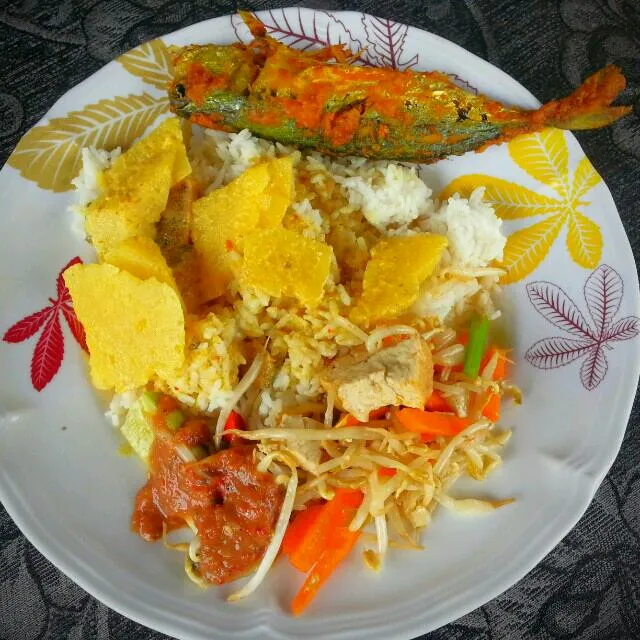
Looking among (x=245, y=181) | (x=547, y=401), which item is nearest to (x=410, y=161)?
(x=245, y=181)

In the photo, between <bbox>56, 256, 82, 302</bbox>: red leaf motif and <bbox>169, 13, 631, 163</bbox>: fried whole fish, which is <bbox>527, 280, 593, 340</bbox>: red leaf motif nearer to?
<bbox>169, 13, 631, 163</bbox>: fried whole fish

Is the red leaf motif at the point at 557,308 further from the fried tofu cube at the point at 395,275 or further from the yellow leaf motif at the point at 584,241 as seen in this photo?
the fried tofu cube at the point at 395,275

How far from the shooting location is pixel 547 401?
7.75 feet

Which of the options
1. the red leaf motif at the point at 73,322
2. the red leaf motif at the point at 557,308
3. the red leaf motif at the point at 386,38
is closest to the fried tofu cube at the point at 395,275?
the red leaf motif at the point at 557,308

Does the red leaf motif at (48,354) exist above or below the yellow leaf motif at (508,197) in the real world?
above

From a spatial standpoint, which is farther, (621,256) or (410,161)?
(410,161)

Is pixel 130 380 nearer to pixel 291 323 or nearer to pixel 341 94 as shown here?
pixel 291 323

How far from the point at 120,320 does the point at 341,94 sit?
1.22 m

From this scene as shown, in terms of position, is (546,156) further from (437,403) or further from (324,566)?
(324,566)

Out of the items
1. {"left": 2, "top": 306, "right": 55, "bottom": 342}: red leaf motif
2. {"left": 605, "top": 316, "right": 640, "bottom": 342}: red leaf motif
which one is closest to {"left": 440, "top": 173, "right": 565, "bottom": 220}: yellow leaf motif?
{"left": 605, "top": 316, "right": 640, "bottom": 342}: red leaf motif

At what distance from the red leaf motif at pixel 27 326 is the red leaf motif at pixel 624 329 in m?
2.17

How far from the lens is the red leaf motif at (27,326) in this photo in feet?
7.64

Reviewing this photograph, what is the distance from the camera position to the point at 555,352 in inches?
94.3

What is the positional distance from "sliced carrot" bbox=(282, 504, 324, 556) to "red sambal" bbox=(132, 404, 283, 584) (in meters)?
0.08
